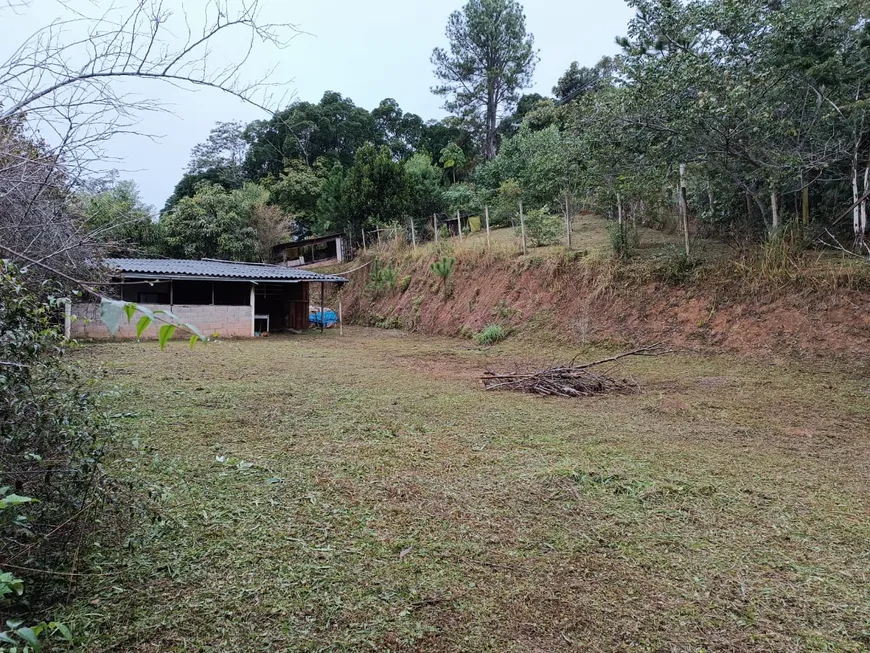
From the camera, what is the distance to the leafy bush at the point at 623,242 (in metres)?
11.1

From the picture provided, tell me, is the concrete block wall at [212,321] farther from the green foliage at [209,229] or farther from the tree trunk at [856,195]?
the tree trunk at [856,195]

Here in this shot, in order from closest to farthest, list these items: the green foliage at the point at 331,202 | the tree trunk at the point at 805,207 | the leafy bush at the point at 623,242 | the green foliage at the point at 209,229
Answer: the tree trunk at the point at 805,207 < the leafy bush at the point at 623,242 < the green foliage at the point at 209,229 < the green foliage at the point at 331,202

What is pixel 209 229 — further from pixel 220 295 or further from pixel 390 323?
pixel 390 323

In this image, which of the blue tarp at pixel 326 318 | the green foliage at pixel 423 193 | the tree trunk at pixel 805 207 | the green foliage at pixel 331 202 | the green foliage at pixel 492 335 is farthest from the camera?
the green foliage at pixel 331 202

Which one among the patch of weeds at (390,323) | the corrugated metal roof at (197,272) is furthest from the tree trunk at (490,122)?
the corrugated metal roof at (197,272)

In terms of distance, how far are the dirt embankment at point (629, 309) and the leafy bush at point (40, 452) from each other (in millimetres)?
9025

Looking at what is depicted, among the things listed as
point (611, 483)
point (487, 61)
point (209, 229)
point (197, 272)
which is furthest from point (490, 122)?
point (611, 483)

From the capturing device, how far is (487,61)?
29.7 meters

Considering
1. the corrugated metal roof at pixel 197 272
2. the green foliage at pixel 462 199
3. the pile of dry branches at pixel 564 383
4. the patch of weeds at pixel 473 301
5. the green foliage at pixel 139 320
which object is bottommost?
the pile of dry branches at pixel 564 383

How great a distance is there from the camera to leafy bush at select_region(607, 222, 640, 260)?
11133mm

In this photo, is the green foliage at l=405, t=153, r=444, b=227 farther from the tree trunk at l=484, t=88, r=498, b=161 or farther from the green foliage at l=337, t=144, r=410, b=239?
the tree trunk at l=484, t=88, r=498, b=161

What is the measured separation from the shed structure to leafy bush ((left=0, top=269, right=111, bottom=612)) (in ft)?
34.0

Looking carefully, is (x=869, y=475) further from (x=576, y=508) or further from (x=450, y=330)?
(x=450, y=330)

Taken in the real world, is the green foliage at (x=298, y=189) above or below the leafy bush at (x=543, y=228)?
above
